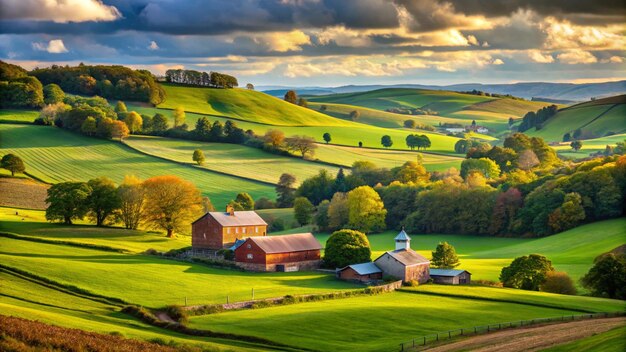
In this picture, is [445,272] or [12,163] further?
[12,163]

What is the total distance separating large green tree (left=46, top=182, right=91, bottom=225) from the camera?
101 metres

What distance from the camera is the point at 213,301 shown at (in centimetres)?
6706

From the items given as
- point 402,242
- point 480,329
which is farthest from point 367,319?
point 402,242

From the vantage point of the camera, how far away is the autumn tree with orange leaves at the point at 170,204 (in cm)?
10634

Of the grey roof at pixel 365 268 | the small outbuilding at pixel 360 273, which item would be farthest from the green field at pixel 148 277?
the grey roof at pixel 365 268

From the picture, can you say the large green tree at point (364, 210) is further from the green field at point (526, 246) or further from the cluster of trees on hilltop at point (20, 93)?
the cluster of trees on hilltop at point (20, 93)

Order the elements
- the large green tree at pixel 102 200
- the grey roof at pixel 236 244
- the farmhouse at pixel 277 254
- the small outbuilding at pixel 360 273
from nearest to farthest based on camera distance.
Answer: the small outbuilding at pixel 360 273 → the farmhouse at pixel 277 254 → the grey roof at pixel 236 244 → the large green tree at pixel 102 200

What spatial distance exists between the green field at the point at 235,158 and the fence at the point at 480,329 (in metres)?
87.7

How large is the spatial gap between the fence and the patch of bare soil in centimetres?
6969

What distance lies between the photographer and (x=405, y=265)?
274 feet

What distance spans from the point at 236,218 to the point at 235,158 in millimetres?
55318

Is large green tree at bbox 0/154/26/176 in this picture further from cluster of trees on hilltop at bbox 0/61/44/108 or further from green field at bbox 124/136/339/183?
cluster of trees on hilltop at bbox 0/61/44/108

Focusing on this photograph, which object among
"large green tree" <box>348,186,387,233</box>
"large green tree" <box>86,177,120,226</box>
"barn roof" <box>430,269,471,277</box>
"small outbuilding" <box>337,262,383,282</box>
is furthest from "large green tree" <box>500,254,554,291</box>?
"large green tree" <box>86,177,120,226</box>

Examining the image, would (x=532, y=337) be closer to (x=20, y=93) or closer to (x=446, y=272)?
(x=446, y=272)
